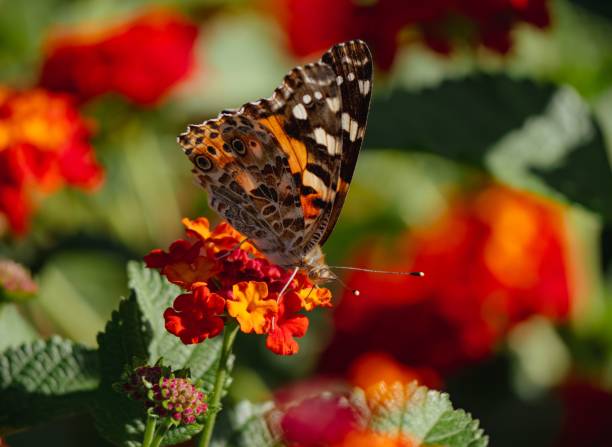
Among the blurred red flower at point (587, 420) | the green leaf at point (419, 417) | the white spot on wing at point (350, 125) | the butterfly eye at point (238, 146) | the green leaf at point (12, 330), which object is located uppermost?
the white spot on wing at point (350, 125)

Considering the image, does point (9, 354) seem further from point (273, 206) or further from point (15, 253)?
point (15, 253)

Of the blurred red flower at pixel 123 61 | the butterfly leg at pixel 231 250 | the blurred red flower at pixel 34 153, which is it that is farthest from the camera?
the blurred red flower at pixel 123 61

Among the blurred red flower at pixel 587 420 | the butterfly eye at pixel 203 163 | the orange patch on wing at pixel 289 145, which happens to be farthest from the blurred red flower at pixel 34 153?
the blurred red flower at pixel 587 420

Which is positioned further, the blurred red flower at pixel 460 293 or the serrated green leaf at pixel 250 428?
the blurred red flower at pixel 460 293

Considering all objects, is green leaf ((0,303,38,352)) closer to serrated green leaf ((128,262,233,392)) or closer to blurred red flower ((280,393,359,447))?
serrated green leaf ((128,262,233,392))

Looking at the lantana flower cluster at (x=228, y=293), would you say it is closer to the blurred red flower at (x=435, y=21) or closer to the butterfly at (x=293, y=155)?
the butterfly at (x=293, y=155)

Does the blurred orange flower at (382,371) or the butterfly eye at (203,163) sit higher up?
the butterfly eye at (203,163)

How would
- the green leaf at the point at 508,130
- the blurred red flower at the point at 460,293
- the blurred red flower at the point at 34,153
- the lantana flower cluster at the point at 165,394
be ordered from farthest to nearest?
the blurred red flower at the point at 460,293 → the blurred red flower at the point at 34,153 → the green leaf at the point at 508,130 → the lantana flower cluster at the point at 165,394
